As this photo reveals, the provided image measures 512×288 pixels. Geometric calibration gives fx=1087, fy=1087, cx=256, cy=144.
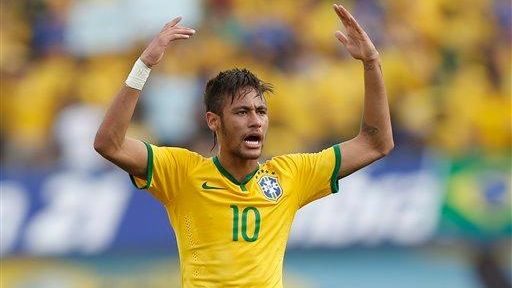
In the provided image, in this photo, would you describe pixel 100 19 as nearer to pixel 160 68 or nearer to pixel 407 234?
pixel 160 68

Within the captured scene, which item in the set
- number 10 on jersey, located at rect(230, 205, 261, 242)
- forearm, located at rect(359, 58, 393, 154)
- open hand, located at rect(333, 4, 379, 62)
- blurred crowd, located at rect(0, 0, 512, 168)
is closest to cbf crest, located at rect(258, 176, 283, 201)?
number 10 on jersey, located at rect(230, 205, 261, 242)

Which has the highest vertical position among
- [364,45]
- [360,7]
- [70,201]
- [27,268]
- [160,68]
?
[360,7]

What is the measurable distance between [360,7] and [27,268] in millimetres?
4745

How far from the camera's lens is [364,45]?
5.52 m

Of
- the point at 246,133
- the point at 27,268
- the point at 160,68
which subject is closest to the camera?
the point at 246,133

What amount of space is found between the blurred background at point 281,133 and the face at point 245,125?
5.74 meters

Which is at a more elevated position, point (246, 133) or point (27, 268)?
point (246, 133)

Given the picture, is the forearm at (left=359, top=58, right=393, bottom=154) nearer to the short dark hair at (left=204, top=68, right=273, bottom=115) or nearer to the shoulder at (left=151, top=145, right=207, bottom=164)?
the short dark hair at (left=204, top=68, right=273, bottom=115)

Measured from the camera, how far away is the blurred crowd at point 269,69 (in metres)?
11.6

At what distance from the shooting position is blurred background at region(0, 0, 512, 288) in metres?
11.3

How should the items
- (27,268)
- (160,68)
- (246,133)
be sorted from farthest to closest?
(160,68)
(27,268)
(246,133)

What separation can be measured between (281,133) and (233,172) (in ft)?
20.8

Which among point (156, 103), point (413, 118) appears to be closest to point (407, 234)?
point (413, 118)

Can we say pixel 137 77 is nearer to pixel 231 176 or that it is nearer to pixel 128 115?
pixel 128 115
